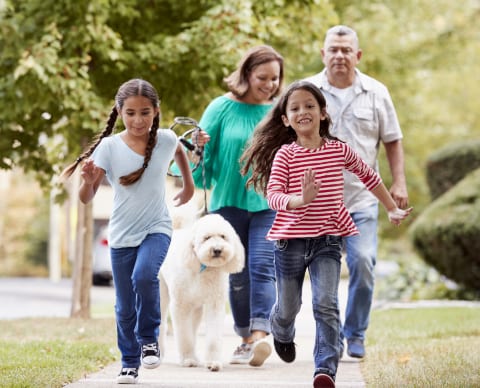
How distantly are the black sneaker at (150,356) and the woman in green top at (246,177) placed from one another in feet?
4.26

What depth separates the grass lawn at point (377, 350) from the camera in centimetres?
575

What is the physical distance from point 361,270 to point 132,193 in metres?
1.95

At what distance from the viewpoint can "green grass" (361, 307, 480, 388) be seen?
5.64 meters

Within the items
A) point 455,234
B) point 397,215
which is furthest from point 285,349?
point 455,234

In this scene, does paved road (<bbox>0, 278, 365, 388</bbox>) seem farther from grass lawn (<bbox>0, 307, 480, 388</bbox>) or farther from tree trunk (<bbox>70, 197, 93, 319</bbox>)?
tree trunk (<bbox>70, 197, 93, 319</bbox>)

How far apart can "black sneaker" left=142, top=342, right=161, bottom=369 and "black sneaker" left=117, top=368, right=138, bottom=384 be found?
14 centimetres

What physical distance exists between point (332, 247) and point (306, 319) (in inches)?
250

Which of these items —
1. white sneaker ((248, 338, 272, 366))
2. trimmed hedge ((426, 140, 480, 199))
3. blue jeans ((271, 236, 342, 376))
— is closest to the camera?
blue jeans ((271, 236, 342, 376))

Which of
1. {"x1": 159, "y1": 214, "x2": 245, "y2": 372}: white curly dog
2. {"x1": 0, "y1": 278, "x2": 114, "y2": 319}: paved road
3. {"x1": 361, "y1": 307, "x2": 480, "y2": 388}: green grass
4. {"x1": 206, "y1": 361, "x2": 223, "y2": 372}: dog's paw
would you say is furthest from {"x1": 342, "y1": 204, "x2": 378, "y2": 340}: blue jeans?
{"x1": 0, "y1": 278, "x2": 114, "y2": 319}: paved road

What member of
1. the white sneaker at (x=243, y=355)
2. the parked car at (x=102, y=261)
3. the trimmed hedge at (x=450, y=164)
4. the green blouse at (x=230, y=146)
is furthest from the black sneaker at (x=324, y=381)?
the parked car at (x=102, y=261)

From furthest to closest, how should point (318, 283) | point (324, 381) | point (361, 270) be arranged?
point (361, 270)
point (318, 283)
point (324, 381)

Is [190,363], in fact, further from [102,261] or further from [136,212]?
[102,261]

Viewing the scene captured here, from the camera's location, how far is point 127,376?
18.8 feet

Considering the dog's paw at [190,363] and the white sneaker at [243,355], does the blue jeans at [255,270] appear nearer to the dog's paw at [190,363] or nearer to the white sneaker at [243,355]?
the white sneaker at [243,355]
